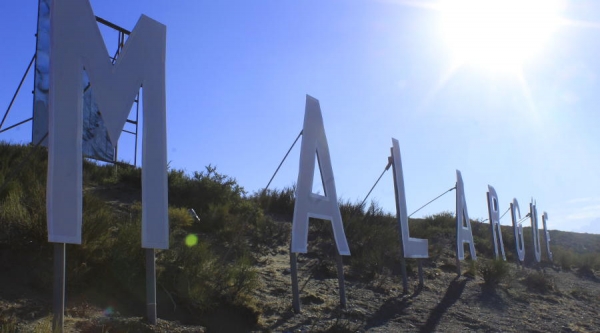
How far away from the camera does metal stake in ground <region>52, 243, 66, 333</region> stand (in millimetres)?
5647

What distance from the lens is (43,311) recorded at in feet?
20.9

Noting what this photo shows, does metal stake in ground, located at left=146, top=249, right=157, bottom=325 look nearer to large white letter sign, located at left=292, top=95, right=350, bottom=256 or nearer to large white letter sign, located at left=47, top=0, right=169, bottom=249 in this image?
large white letter sign, located at left=47, top=0, right=169, bottom=249

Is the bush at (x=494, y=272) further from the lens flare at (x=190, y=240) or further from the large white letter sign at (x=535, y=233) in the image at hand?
the large white letter sign at (x=535, y=233)

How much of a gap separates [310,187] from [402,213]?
379 centimetres

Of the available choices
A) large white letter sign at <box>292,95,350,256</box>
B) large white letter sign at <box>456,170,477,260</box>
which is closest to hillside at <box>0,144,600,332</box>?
large white letter sign at <box>456,170,477,260</box>

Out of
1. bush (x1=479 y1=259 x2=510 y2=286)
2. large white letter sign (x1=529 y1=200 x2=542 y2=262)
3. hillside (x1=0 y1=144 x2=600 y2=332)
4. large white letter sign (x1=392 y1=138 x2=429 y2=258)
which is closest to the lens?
hillside (x1=0 y1=144 x2=600 y2=332)

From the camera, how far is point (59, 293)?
A: 5789 millimetres

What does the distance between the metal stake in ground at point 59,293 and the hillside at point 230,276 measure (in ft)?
0.50

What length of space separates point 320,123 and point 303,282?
308 centimetres

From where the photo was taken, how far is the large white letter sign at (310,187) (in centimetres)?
948

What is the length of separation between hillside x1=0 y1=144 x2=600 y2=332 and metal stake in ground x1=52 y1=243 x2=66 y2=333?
6.0 inches

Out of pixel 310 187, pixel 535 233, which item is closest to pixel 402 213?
pixel 310 187

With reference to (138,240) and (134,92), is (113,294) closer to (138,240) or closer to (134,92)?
(138,240)

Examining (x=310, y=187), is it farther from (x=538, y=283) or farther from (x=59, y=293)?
(x=538, y=283)
